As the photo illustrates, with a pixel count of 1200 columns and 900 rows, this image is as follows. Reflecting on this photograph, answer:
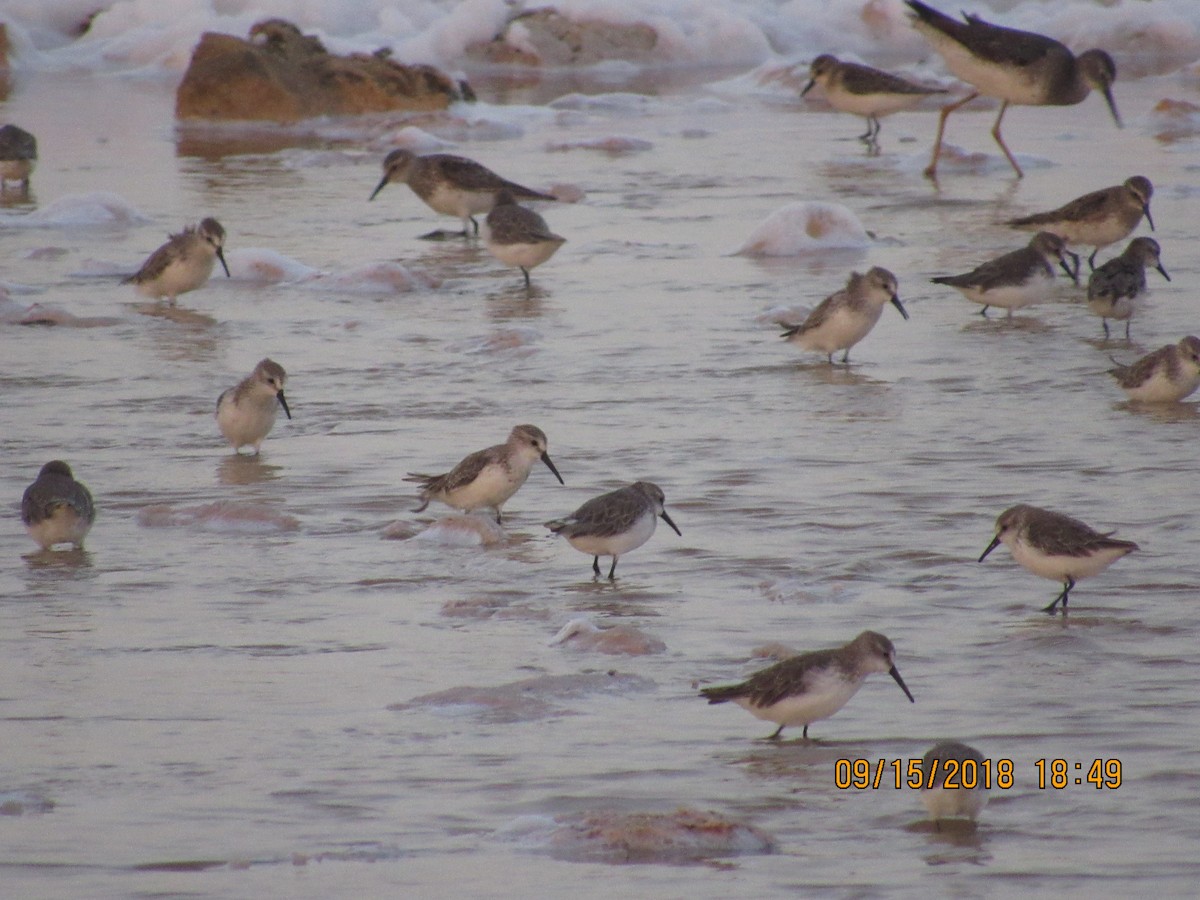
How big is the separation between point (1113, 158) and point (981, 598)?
12115mm

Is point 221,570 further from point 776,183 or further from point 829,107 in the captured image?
point 829,107

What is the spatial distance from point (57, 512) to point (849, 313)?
4.82 m

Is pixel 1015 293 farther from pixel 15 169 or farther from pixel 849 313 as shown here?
pixel 15 169

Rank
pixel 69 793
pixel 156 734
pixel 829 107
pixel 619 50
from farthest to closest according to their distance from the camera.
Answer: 1. pixel 619 50
2. pixel 829 107
3. pixel 156 734
4. pixel 69 793

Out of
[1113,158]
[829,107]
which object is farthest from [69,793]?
[829,107]

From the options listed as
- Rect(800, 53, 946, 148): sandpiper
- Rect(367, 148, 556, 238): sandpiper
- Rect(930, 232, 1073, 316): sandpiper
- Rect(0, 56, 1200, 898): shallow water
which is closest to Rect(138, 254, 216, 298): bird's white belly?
Rect(0, 56, 1200, 898): shallow water

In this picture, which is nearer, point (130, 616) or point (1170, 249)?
point (130, 616)

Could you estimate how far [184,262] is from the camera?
39.9 ft

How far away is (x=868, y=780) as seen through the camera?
5.16m

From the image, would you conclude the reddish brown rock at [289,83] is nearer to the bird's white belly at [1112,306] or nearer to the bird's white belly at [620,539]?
the bird's white belly at [1112,306]

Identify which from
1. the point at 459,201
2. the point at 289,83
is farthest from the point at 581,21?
the point at 459,201

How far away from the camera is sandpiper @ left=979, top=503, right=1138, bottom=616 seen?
251 inches

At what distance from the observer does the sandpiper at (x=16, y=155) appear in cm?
1669
